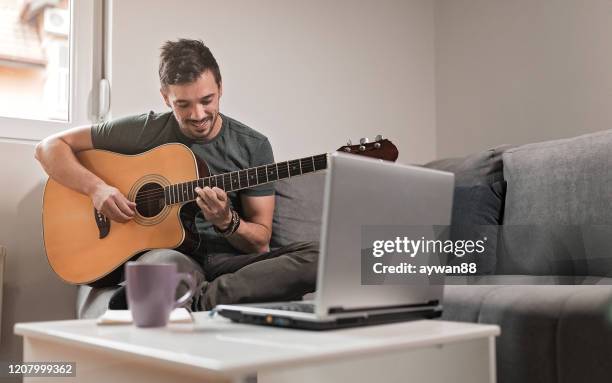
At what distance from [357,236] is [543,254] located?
1.30 metres

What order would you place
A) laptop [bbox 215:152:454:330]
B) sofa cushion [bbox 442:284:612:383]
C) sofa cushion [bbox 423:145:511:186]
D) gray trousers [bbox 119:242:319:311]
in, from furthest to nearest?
sofa cushion [bbox 423:145:511:186]
gray trousers [bbox 119:242:319:311]
sofa cushion [bbox 442:284:612:383]
laptop [bbox 215:152:454:330]

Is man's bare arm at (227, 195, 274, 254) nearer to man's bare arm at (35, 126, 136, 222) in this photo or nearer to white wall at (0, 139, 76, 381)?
man's bare arm at (35, 126, 136, 222)

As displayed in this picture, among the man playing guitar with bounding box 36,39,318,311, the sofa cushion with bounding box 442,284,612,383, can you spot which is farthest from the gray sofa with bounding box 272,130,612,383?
the man playing guitar with bounding box 36,39,318,311

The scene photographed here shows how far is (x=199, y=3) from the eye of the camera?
8.38 feet

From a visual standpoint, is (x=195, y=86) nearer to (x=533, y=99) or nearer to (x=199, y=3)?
(x=199, y=3)

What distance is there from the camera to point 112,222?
1997 millimetres

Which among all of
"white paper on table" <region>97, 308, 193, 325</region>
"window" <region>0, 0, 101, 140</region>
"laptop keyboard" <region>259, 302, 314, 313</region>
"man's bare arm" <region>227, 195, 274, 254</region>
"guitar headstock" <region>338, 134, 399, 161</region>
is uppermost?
"window" <region>0, 0, 101, 140</region>

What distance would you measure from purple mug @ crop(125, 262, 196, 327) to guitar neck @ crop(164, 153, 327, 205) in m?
1.07

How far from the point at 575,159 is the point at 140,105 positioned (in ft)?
4.81

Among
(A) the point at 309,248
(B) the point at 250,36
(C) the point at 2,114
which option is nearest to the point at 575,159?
(A) the point at 309,248

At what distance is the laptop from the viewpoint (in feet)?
2.77

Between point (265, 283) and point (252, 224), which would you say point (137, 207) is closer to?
point (252, 224)

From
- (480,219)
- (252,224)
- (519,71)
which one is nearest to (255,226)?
(252,224)

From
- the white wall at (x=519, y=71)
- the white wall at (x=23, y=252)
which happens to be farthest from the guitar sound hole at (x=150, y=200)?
the white wall at (x=519, y=71)
